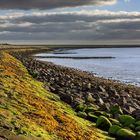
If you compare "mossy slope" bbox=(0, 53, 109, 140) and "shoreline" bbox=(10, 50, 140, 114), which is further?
"shoreline" bbox=(10, 50, 140, 114)

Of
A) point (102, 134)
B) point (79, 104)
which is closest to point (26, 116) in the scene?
point (102, 134)

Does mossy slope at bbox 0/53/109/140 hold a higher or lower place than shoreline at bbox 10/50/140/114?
higher

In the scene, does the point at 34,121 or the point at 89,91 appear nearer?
the point at 34,121

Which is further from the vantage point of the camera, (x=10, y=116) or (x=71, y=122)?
(x=71, y=122)

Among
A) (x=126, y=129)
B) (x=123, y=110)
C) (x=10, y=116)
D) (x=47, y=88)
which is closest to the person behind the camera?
(x=10, y=116)

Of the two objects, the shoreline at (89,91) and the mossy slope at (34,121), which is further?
the shoreline at (89,91)

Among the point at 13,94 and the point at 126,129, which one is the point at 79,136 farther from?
the point at 13,94

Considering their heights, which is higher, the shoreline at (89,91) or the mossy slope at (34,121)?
the mossy slope at (34,121)

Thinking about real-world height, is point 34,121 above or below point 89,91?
above

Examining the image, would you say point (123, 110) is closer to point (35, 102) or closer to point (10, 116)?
point (35, 102)

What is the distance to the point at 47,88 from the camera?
896 inches

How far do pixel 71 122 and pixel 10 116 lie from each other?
9.33 ft

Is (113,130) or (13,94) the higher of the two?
(13,94)

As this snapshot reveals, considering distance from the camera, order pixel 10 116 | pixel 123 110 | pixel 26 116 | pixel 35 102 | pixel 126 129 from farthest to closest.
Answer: pixel 123 110 → pixel 35 102 → pixel 126 129 → pixel 26 116 → pixel 10 116
